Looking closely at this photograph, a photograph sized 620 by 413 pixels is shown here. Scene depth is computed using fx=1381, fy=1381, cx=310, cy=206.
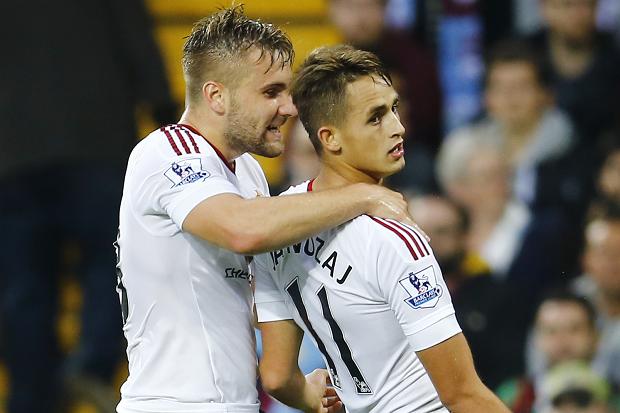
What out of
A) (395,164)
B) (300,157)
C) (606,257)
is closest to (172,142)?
(395,164)

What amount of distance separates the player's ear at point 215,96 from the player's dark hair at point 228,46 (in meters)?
0.02

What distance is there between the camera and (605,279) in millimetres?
7230

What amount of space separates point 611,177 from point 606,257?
61cm

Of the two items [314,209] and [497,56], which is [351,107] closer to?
[314,209]

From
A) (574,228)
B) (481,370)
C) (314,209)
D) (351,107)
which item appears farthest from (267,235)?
(574,228)

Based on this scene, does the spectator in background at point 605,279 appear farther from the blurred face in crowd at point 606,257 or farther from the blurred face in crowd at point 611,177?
the blurred face in crowd at point 611,177

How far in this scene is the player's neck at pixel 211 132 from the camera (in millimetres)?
4117

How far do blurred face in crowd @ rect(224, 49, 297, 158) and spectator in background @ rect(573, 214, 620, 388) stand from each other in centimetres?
350

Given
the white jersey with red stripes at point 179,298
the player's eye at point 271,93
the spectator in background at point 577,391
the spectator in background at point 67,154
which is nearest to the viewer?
the white jersey with red stripes at point 179,298

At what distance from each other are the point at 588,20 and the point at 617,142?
82 centimetres

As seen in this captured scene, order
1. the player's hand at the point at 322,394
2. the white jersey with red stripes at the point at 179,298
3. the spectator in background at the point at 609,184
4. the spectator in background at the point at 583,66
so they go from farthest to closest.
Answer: the spectator in background at the point at 583,66
the spectator in background at the point at 609,184
the player's hand at the point at 322,394
the white jersey with red stripes at the point at 179,298

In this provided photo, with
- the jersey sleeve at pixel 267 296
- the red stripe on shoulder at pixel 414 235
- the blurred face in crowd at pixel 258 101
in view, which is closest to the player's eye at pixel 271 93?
the blurred face in crowd at pixel 258 101

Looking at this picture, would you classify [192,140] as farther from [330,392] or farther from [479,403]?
[479,403]

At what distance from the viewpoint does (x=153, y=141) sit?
4098 millimetres
